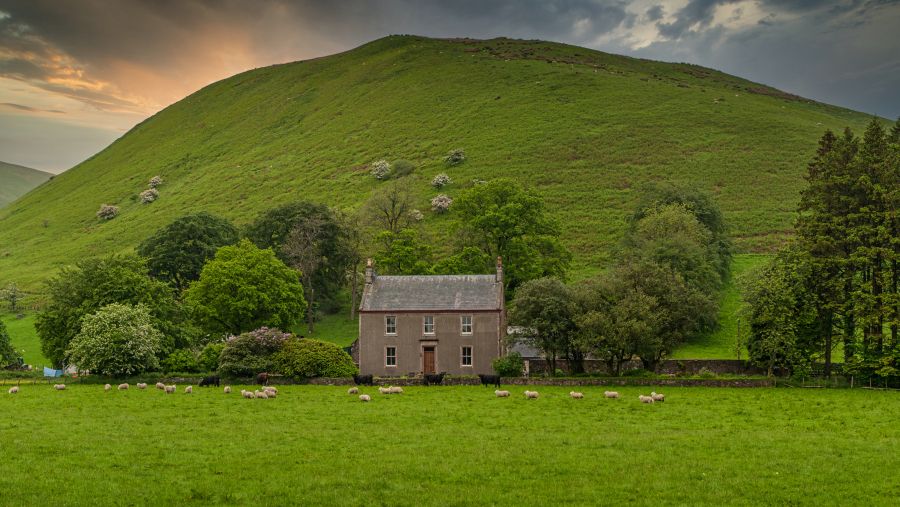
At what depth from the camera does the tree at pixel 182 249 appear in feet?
292

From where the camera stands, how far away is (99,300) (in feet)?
209

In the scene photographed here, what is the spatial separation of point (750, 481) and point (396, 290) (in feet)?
153

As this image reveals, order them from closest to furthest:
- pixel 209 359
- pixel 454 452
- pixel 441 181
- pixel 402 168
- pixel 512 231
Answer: pixel 454 452 → pixel 209 359 → pixel 512 231 → pixel 441 181 → pixel 402 168

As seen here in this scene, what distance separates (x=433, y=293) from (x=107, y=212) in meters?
116

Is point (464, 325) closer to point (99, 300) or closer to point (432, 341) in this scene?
point (432, 341)

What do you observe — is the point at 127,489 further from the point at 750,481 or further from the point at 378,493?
the point at 750,481

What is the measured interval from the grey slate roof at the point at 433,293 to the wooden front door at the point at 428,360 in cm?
349

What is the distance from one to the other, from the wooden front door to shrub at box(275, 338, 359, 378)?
905 cm

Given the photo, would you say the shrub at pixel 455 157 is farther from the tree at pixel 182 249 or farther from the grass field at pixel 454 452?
the grass field at pixel 454 452

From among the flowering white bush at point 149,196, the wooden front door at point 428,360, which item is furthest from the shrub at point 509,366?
the flowering white bush at point 149,196

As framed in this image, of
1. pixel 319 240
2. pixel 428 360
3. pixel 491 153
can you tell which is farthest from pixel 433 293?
pixel 491 153

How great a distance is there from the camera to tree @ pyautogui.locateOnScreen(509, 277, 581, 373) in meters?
56.1

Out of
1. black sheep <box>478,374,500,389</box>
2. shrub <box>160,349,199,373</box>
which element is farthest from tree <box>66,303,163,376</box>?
black sheep <box>478,374,500,389</box>

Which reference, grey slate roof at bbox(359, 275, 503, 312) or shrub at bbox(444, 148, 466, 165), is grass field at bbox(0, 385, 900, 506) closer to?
grey slate roof at bbox(359, 275, 503, 312)
